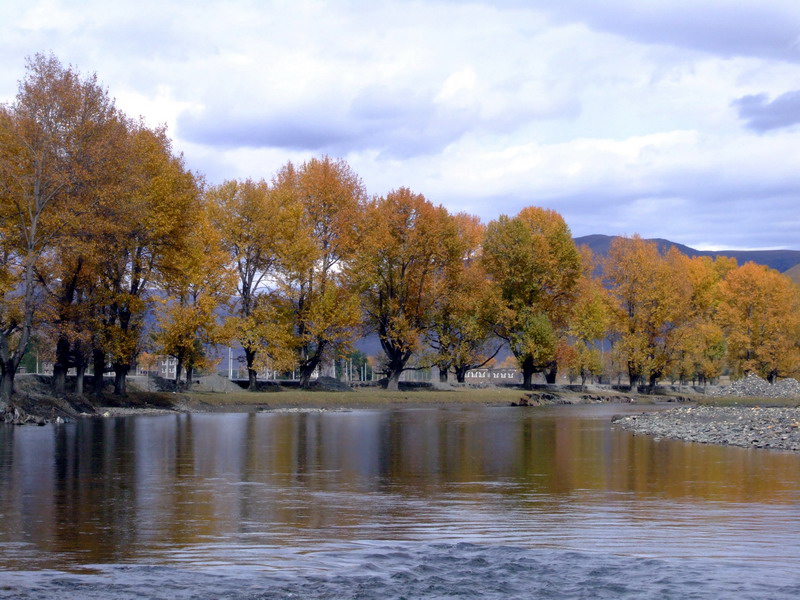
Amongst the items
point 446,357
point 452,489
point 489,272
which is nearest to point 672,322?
point 489,272

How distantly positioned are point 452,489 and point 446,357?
54127mm

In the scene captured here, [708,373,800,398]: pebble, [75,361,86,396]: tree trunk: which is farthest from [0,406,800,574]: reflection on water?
[708,373,800,398]: pebble

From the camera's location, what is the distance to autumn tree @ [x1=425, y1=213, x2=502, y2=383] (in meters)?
68.4

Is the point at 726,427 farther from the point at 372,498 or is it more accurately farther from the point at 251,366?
the point at 251,366

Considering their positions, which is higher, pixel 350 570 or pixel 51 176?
pixel 51 176

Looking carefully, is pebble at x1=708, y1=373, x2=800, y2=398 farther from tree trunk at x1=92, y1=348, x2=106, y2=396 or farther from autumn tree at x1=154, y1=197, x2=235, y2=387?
tree trunk at x1=92, y1=348, x2=106, y2=396

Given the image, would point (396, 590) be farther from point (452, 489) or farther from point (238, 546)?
point (452, 489)

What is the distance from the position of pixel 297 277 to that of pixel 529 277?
72.8 ft

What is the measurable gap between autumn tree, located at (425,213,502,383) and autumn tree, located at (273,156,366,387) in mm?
7793

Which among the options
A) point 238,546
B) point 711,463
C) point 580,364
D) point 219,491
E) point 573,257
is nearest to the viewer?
point 238,546

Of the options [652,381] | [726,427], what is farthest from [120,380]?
[652,381]

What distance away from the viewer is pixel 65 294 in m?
42.5

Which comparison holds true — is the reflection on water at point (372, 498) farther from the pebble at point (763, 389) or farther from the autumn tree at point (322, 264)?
the pebble at point (763, 389)

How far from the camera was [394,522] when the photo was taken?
43.8 feet
